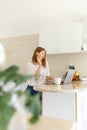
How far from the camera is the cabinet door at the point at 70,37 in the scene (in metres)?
3.52

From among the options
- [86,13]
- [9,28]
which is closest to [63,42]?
[86,13]

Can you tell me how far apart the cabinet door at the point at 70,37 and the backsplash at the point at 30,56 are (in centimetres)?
39

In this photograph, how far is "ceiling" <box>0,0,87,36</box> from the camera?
396 centimetres

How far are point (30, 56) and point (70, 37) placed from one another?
1097mm

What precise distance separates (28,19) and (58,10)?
0.68m

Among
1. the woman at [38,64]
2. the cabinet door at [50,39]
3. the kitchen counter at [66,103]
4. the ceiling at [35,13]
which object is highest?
the ceiling at [35,13]

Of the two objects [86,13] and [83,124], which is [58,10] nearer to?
[86,13]

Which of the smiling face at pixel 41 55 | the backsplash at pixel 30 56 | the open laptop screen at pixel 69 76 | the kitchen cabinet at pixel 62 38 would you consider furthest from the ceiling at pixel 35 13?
the open laptop screen at pixel 69 76

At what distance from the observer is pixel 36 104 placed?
57cm

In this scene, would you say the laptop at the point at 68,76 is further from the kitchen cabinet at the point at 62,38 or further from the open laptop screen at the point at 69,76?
the kitchen cabinet at the point at 62,38

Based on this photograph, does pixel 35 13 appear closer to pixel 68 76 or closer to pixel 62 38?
pixel 62 38

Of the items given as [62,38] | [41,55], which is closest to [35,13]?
[62,38]

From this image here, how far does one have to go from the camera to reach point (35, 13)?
14.0ft

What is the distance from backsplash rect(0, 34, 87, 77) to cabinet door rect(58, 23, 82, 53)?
15.2 inches
